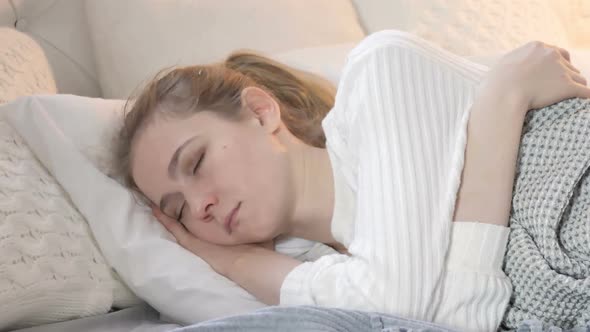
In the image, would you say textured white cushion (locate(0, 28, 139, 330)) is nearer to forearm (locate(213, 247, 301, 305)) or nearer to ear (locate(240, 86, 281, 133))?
forearm (locate(213, 247, 301, 305))

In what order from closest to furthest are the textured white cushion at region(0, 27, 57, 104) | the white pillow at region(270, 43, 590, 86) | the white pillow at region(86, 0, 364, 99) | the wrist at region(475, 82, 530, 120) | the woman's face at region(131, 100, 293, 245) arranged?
the wrist at region(475, 82, 530, 120)
the woman's face at region(131, 100, 293, 245)
the textured white cushion at region(0, 27, 57, 104)
the white pillow at region(270, 43, 590, 86)
the white pillow at region(86, 0, 364, 99)

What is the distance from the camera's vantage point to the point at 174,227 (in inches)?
45.1

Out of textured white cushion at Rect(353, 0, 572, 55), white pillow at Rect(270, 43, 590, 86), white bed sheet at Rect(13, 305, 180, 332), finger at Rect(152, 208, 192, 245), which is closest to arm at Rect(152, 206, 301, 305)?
finger at Rect(152, 208, 192, 245)

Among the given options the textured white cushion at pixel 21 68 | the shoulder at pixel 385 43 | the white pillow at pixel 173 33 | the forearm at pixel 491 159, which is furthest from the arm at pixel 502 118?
the textured white cushion at pixel 21 68

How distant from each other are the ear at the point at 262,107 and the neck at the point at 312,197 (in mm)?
57

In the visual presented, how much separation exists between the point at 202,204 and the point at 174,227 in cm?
12

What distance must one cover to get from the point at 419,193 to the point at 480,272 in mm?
119

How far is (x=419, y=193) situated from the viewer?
879mm

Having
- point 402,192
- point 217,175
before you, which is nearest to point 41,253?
point 217,175

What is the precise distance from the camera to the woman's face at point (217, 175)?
104 cm

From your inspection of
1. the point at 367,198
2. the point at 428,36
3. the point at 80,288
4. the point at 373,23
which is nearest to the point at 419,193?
the point at 367,198

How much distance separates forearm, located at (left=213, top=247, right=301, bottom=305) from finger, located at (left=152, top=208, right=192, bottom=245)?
3.0 inches

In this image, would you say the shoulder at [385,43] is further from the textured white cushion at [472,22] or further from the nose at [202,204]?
the textured white cushion at [472,22]

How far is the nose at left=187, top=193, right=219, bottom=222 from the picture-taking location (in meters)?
1.05
